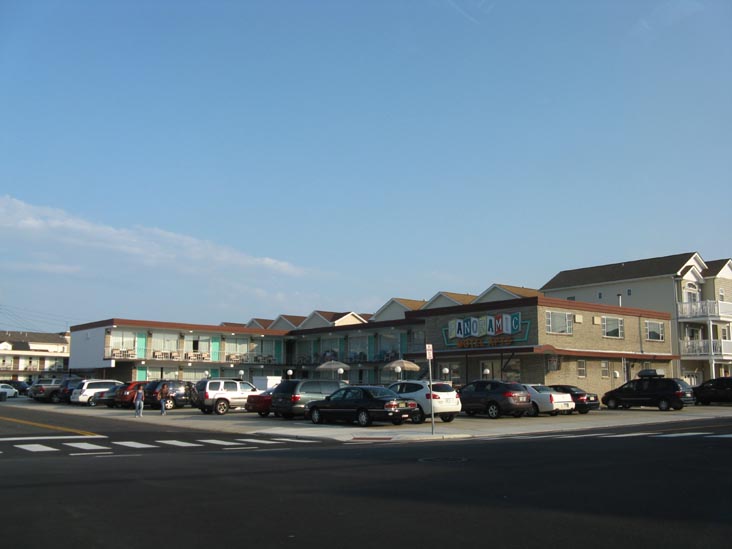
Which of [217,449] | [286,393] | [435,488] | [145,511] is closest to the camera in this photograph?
[145,511]

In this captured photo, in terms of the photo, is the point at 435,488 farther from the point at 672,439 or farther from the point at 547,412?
the point at 547,412

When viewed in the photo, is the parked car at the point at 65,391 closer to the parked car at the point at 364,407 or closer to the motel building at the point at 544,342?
the motel building at the point at 544,342

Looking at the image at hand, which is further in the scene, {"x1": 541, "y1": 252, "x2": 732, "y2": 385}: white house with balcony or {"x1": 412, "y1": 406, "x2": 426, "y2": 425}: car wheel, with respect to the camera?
{"x1": 541, "y1": 252, "x2": 732, "y2": 385}: white house with balcony

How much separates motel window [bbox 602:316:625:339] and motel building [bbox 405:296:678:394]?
2 centimetres

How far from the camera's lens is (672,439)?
63.6ft

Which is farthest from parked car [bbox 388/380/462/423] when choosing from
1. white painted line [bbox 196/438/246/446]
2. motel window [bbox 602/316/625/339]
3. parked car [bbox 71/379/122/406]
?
parked car [bbox 71/379/122/406]

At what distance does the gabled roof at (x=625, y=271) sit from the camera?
5328cm

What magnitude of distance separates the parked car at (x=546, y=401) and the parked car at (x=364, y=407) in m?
7.30

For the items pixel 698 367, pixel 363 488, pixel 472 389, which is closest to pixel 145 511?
pixel 363 488

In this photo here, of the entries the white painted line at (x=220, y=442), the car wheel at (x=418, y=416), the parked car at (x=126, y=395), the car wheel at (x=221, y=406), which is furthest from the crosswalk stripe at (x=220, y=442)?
the parked car at (x=126, y=395)

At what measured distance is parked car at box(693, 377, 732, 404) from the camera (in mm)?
42344

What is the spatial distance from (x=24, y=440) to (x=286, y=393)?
1198cm

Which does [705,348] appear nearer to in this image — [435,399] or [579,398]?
[579,398]

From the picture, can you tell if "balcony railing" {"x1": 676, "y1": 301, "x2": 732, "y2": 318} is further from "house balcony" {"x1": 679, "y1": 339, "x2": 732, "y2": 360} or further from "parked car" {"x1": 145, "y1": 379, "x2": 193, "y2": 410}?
"parked car" {"x1": 145, "y1": 379, "x2": 193, "y2": 410}
